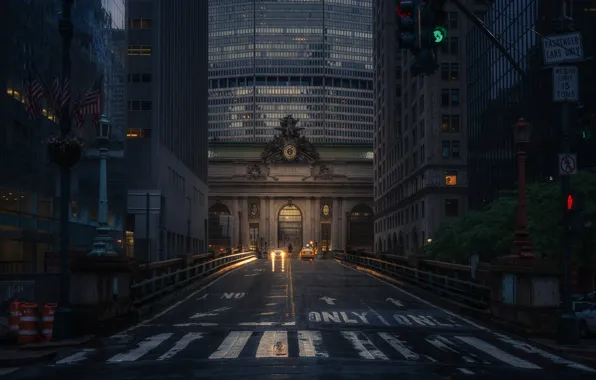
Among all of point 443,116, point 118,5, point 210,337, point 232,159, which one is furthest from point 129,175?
point 232,159

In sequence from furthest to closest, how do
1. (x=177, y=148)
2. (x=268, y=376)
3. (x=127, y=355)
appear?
1. (x=177, y=148)
2. (x=127, y=355)
3. (x=268, y=376)

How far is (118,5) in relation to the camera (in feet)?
219

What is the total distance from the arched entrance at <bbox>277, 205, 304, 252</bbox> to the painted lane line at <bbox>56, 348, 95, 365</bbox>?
152m

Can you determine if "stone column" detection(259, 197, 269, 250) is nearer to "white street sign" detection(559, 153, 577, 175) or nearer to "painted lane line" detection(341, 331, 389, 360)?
"painted lane line" detection(341, 331, 389, 360)

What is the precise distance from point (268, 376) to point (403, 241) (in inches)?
3660

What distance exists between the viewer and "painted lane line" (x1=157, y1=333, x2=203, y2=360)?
55.9ft

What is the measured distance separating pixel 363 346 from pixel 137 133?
2140 inches

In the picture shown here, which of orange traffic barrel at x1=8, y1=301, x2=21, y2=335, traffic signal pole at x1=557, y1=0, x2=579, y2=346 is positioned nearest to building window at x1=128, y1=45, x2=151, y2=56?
orange traffic barrel at x1=8, y1=301, x2=21, y2=335

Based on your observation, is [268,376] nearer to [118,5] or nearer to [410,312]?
[410,312]

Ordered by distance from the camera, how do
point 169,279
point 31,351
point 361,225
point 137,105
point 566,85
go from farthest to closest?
point 361,225
point 137,105
point 169,279
point 566,85
point 31,351

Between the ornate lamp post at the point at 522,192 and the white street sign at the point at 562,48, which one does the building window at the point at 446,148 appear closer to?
the ornate lamp post at the point at 522,192

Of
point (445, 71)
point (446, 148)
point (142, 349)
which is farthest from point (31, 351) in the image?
point (445, 71)

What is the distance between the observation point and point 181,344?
62.6 ft

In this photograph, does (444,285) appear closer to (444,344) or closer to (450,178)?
(444,344)
